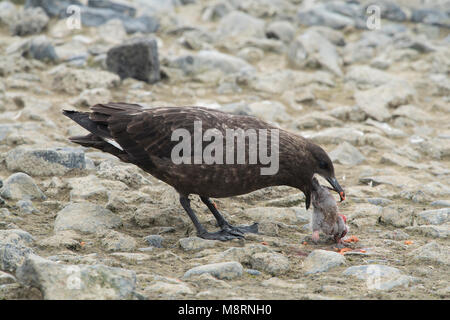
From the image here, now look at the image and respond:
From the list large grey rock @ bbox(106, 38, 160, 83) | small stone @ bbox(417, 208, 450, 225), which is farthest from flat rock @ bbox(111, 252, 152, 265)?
large grey rock @ bbox(106, 38, 160, 83)

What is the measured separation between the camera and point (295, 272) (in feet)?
15.5

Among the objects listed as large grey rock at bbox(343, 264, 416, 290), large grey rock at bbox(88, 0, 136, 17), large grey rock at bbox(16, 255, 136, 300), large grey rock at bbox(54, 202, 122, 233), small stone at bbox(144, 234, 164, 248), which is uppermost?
large grey rock at bbox(88, 0, 136, 17)

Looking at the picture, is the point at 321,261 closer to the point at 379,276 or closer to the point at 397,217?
the point at 379,276

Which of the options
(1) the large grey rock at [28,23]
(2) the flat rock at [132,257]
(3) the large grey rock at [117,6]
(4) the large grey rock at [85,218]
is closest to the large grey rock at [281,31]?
(3) the large grey rock at [117,6]

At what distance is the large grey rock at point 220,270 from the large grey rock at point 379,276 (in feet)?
2.62

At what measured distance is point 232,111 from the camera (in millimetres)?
8711

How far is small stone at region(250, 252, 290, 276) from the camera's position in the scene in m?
4.68

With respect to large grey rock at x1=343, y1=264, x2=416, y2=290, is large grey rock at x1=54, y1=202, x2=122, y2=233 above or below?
below

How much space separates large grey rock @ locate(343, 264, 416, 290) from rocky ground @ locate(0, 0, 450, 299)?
0.01 meters

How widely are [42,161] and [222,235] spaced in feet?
7.11

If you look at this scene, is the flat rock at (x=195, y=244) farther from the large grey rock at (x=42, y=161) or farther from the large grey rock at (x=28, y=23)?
the large grey rock at (x=28, y=23)

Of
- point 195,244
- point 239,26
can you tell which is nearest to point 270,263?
point 195,244

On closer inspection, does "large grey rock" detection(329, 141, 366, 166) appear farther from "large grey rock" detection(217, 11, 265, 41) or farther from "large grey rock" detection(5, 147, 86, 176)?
"large grey rock" detection(217, 11, 265, 41)

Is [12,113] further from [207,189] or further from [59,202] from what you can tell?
[207,189]
